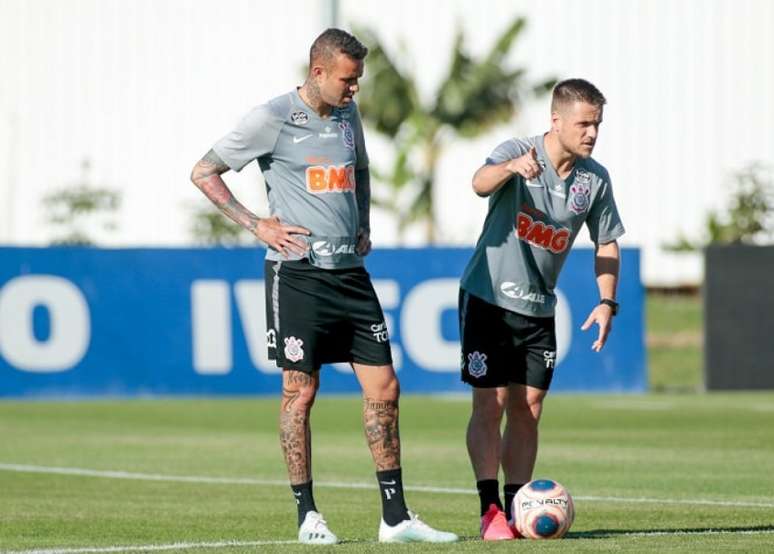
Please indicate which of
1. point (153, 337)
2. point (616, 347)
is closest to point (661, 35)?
point (616, 347)

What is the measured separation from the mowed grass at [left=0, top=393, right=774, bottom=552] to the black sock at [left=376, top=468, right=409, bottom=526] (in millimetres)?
175

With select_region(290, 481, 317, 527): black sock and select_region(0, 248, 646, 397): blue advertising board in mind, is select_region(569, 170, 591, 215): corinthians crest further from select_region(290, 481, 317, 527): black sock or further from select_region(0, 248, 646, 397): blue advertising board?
select_region(0, 248, 646, 397): blue advertising board

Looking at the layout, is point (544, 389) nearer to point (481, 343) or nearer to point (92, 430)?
point (481, 343)

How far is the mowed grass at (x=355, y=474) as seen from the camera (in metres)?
8.86

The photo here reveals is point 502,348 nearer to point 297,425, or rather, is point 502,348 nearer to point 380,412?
point 380,412

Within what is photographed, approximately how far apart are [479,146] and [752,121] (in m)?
11.1

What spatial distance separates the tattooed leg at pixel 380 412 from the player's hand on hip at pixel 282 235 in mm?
628

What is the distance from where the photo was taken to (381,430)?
339 inches

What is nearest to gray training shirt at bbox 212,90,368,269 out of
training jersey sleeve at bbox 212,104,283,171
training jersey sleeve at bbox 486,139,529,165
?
training jersey sleeve at bbox 212,104,283,171

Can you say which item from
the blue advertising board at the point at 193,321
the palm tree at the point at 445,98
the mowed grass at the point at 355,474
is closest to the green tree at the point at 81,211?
the palm tree at the point at 445,98

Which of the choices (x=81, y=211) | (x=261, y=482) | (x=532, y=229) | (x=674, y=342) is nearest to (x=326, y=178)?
(x=532, y=229)

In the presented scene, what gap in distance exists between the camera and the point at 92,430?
18.3 m

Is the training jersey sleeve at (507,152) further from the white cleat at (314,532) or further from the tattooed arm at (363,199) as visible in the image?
the white cleat at (314,532)

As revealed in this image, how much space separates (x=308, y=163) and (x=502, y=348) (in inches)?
53.0
